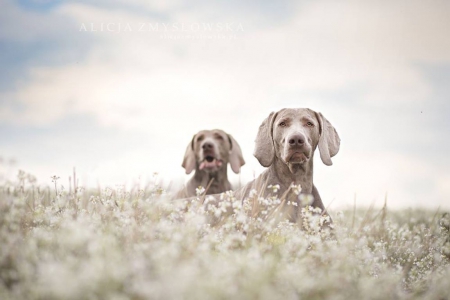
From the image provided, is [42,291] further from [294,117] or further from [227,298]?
[294,117]

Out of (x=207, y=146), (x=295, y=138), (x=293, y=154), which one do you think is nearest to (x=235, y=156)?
(x=207, y=146)

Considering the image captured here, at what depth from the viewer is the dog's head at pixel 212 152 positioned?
9.52m

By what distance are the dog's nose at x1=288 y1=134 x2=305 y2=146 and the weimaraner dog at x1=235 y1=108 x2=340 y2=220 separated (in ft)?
0.33

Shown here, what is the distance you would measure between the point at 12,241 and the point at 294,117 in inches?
169

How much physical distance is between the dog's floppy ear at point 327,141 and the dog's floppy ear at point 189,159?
139 inches

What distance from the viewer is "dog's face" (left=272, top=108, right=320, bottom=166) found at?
625 centimetres

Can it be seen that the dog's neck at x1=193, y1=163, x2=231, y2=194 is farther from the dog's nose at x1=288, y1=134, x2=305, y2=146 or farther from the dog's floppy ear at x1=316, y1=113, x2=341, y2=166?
the dog's nose at x1=288, y1=134, x2=305, y2=146

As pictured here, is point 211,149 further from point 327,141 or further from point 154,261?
point 154,261

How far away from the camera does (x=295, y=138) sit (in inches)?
244

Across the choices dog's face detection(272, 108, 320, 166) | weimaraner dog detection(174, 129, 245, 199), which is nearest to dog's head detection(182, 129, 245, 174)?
weimaraner dog detection(174, 129, 245, 199)

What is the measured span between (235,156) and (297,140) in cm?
374

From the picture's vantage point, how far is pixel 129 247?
3699 millimetres

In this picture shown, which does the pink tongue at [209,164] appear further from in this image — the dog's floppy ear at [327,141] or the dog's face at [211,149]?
the dog's floppy ear at [327,141]

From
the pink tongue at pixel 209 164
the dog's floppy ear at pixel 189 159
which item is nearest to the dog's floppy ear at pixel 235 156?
the pink tongue at pixel 209 164
